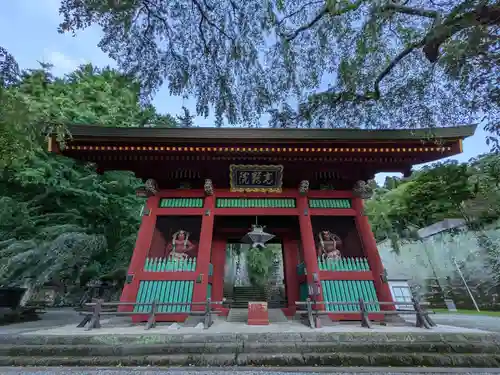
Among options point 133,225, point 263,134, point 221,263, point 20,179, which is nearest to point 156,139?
point 263,134

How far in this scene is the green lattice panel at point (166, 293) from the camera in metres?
6.34

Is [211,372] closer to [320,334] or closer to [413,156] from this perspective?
[320,334]

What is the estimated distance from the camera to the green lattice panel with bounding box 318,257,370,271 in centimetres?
679

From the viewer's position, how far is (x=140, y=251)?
6809 mm

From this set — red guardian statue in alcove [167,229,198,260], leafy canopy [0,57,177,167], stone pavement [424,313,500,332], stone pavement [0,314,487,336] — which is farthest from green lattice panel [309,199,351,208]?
leafy canopy [0,57,177,167]

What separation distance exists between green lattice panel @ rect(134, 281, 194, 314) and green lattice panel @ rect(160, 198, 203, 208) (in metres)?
1.92

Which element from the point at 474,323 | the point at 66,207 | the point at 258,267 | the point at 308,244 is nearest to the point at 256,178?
the point at 308,244

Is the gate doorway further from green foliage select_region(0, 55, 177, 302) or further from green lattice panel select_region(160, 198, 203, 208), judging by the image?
green lattice panel select_region(160, 198, 203, 208)

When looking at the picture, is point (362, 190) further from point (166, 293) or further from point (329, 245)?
point (166, 293)

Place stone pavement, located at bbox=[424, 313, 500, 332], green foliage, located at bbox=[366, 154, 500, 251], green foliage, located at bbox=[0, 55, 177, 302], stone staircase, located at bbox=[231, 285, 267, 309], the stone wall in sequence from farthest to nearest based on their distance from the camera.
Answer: the stone wall → stone staircase, located at bbox=[231, 285, 267, 309] → green foliage, located at bbox=[366, 154, 500, 251] → green foliage, located at bbox=[0, 55, 177, 302] → stone pavement, located at bbox=[424, 313, 500, 332]

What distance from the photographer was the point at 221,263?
8578mm

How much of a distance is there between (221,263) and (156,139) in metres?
4.19

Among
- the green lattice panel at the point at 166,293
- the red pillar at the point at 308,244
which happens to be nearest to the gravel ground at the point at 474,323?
the red pillar at the point at 308,244

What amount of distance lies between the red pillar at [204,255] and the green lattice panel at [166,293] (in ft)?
0.64
